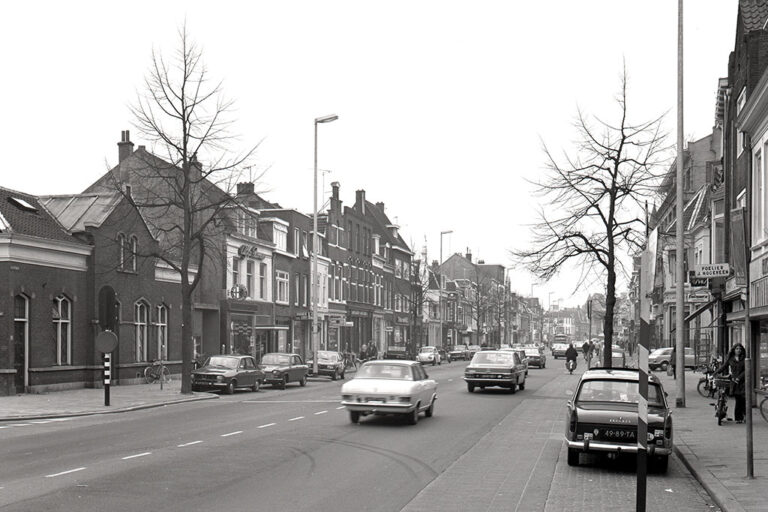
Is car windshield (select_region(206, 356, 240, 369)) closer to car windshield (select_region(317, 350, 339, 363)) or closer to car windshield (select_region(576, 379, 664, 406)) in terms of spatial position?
car windshield (select_region(317, 350, 339, 363))

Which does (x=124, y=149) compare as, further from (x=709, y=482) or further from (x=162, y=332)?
(x=709, y=482)

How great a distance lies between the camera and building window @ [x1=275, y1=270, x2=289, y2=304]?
178ft

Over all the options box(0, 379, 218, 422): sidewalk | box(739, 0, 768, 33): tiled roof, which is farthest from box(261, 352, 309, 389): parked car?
box(739, 0, 768, 33): tiled roof

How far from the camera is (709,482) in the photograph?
11.5m

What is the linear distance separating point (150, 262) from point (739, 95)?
78.7ft

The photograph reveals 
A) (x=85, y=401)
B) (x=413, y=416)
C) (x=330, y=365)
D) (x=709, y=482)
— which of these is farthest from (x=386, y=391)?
(x=330, y=365)

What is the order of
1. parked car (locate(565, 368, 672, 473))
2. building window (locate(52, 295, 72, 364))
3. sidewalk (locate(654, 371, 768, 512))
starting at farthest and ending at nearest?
1. building window (locate(52, 295, 72, 364))
2. parked car (locate(565, 368, 672, 473))
3. sidewalk (locate(654, 371, 768, 512))

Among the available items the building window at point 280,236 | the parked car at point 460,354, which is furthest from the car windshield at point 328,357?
the parked car at point 460,354

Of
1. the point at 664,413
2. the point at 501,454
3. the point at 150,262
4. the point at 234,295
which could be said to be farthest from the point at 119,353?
the point at 664,413

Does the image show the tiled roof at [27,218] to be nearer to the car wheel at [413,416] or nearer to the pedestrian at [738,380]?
the car wheel at [413,416]

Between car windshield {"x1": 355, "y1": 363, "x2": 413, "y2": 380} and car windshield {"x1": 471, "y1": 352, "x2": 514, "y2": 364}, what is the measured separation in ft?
39.0

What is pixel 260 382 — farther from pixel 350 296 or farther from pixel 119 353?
pixel 350 296

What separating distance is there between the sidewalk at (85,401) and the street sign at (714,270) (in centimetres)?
1551

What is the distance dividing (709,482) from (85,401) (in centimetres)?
2026
